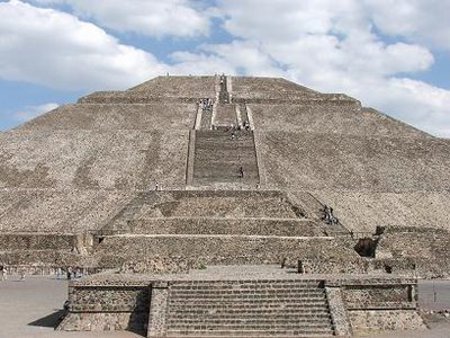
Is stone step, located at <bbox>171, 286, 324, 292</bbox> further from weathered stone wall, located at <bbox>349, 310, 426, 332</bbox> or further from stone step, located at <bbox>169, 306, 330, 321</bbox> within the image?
weathered stone wall, located at <bbox>349, 310, 426, 332</bbox>

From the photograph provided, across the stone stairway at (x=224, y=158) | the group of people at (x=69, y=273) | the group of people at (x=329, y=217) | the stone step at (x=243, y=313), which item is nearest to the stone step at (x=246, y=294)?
the stone step at (x=243, y=313)

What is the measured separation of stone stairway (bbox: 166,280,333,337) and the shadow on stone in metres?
2.77

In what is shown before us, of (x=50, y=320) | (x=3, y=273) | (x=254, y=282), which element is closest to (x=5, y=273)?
(x=3, y=273)

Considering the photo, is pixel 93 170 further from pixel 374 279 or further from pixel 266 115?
pixel 374 279

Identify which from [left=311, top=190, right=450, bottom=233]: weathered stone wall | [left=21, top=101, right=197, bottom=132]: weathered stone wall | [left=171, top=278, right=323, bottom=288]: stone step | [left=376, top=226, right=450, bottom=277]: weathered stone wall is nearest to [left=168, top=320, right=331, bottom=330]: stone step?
[left=171, top=278, right=323, bottom=288]: stone step

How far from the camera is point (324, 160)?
1581 inches

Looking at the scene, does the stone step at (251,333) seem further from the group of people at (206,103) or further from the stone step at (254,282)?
the group of people at (206,103)

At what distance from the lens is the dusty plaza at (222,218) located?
13.8 meters

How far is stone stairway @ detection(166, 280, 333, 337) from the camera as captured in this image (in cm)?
1276

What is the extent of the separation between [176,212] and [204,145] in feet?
36.6

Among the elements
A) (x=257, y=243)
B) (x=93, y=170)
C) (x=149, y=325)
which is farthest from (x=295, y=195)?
(x=149, y=325)

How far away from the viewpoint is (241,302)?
13.5 meters

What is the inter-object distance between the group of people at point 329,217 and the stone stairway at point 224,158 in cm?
602

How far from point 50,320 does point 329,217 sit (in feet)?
55.4
